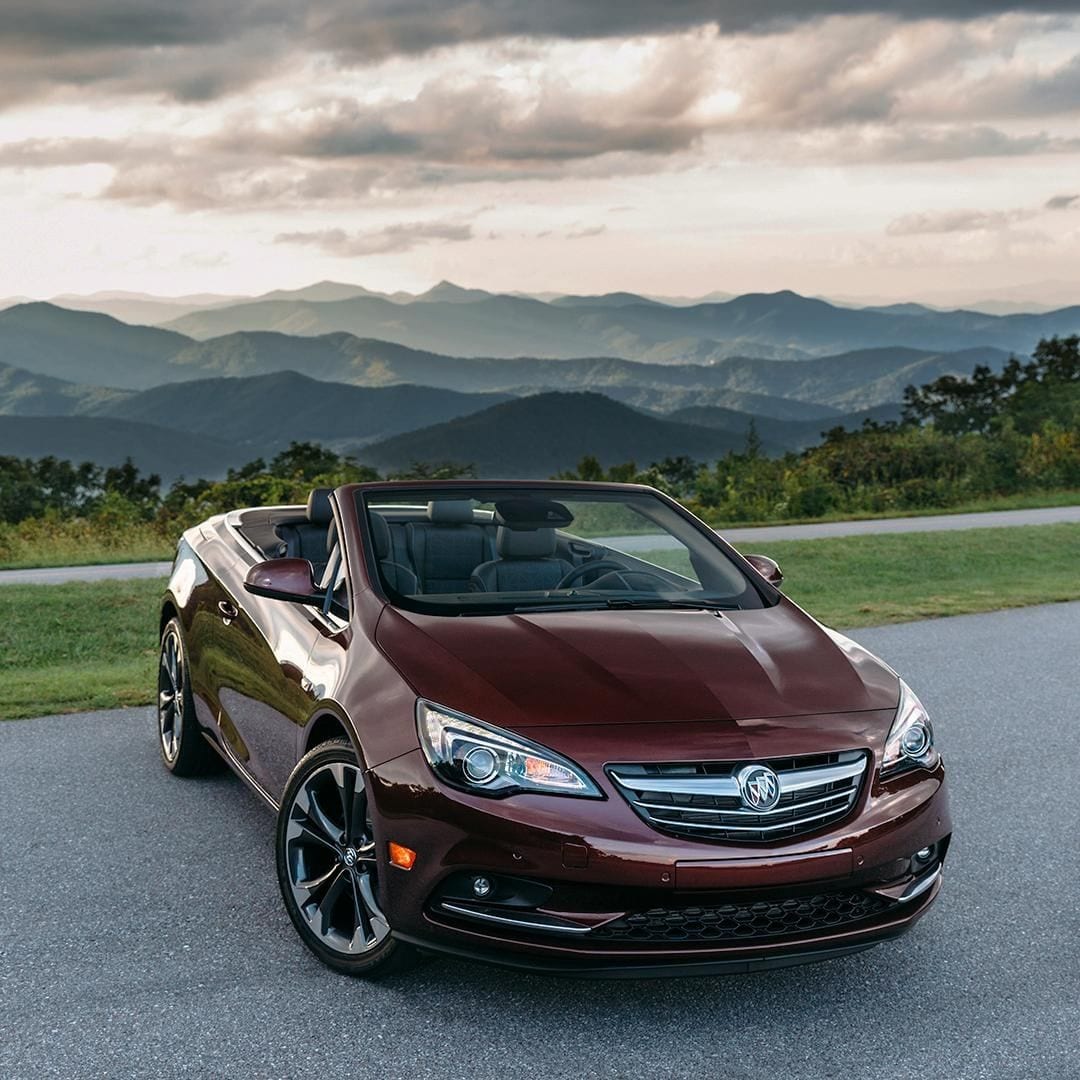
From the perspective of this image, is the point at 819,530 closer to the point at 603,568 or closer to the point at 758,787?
the point at 603,568

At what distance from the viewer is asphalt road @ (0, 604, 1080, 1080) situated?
356 centimetres

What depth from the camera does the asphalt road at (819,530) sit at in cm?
1716

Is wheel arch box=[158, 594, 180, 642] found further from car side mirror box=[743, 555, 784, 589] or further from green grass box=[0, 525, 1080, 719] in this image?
car side mirror box=[743, 555, 784, 589]

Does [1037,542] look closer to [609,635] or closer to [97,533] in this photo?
[97,533]

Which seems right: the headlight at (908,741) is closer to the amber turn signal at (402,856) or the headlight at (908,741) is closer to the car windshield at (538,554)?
the car windshield at (538,554)

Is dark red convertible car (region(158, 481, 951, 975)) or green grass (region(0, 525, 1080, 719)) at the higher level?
dark red convertible car (region(158, 481, 951, 975))

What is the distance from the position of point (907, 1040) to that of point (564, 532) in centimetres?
278

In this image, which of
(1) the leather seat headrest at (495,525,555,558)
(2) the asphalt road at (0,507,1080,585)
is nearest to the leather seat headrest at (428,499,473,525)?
(1) the leather seat headrest at (495,525,555,558)

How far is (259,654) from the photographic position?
514 cm

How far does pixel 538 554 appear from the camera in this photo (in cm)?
536

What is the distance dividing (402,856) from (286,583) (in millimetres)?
1346

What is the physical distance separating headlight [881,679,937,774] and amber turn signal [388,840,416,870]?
134 centimetres

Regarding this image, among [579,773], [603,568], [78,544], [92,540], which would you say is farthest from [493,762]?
[92,540]

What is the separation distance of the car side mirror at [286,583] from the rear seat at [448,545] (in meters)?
0.50
